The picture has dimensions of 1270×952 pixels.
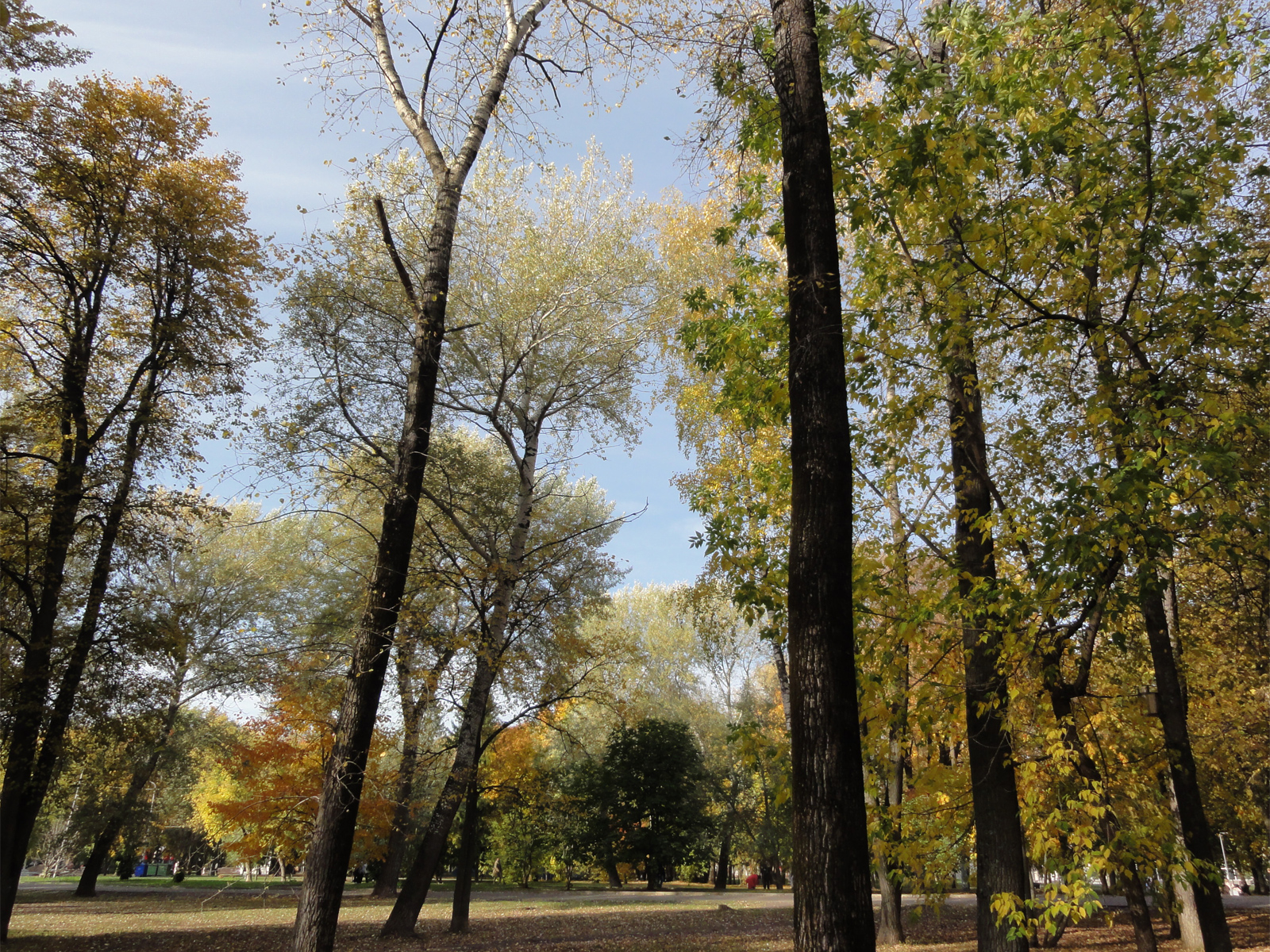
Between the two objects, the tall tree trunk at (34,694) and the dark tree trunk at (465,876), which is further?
the dark tree trunk at (465,876)

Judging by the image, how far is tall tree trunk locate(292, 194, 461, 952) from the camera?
219 inches

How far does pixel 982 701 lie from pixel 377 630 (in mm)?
5551

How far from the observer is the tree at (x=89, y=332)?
1244cm

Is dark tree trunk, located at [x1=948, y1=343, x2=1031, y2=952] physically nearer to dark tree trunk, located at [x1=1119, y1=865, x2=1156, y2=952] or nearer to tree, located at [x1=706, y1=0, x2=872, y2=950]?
tree, located at [x1=706, y1=0, x2=872, y2=950]

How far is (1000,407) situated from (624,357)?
921 centimetres

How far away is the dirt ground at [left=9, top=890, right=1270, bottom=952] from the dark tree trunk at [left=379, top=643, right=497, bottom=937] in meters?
0.47

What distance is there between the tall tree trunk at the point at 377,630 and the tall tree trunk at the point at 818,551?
11.4ft

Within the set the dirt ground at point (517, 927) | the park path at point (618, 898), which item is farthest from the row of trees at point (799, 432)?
the park path at point (618, 898)

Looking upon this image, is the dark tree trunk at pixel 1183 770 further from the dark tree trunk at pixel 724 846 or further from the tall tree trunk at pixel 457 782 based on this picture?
the dark tree trunk at pixel 724 846

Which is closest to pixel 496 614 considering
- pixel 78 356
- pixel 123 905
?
pixel 78 356

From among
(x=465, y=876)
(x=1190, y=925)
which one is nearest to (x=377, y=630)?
(x=465, y=876)

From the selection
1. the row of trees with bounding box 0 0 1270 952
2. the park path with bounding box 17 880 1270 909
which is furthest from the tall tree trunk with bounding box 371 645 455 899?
the park path with bounding box 17 880 1270 909

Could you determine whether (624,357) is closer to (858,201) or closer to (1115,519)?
(858,201)

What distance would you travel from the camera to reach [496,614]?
13797mm
